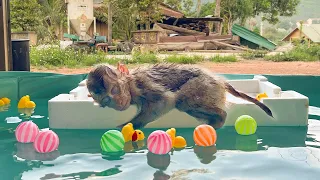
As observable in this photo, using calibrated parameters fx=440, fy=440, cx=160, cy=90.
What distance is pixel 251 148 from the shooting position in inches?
131

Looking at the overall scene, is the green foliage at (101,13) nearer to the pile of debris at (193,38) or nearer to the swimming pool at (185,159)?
the pile of debris at (193,38)

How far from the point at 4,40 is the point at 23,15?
28.0 feet

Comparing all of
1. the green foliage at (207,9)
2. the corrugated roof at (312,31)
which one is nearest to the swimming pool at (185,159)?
the corrugated roof at (312,31)

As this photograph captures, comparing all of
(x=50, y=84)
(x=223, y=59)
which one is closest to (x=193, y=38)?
(x=223, y=59)

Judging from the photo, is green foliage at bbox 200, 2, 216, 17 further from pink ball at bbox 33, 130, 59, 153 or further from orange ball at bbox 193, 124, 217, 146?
pink ball at bbox 33, 130, 59, 153

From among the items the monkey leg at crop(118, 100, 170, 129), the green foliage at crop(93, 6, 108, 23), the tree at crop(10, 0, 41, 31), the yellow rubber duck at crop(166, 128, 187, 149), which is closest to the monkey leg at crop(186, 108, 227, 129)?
the monkey leg at crop(118, 100, 170, 129)

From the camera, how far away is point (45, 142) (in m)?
3.12

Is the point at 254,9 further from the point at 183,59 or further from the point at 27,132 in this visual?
the point at 27,132

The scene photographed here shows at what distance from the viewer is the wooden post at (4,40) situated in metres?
6.65

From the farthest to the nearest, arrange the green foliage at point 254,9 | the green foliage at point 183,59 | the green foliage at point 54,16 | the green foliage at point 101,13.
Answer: the green foliage at point 254,9 < the green foliage at point 54,16 < the green foliage at point 101,13 < the green foliage at point 183,59

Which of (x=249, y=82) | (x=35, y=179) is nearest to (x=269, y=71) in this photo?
(x=249, y=82)

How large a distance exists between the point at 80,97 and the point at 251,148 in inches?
74.8

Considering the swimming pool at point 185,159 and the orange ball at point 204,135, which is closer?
the swimming pool at point 185,159

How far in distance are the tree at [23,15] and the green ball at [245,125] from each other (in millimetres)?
12392
